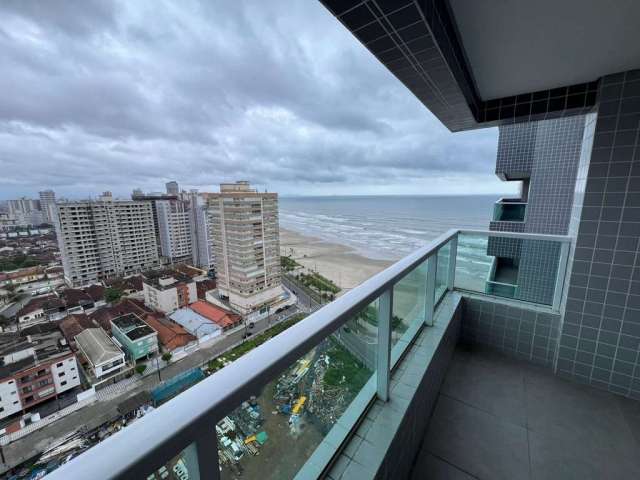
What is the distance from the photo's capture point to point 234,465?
1.79 feet

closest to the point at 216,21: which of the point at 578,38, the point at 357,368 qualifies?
the point at 578,38

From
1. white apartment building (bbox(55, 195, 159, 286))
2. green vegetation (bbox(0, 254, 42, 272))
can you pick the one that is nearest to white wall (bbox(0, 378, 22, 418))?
green vegetation (bbox(0, 254, 42, 272))

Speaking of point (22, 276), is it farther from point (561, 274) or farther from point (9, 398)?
point (561, 274)

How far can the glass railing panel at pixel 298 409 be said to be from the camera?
0.56 m

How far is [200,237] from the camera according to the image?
26625 millimetres

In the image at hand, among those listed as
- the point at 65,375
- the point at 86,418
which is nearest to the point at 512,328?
the point at 65,375

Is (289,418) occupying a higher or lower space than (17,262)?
higher

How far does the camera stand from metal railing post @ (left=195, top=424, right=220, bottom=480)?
1.38ft

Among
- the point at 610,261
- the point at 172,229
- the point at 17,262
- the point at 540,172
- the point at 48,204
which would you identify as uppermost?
the point at 540,172

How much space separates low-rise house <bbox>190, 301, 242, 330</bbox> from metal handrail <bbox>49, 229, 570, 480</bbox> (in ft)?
44.6

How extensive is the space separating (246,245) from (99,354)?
8.66 m

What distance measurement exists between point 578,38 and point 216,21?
5.69m

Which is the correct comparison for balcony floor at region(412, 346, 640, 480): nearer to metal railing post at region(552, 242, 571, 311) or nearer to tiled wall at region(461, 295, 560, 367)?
tiled wall at region(461, 295, 560, 367)

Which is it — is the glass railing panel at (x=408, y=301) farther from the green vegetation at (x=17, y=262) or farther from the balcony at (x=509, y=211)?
the green vegetation at (x=17, y=262)
